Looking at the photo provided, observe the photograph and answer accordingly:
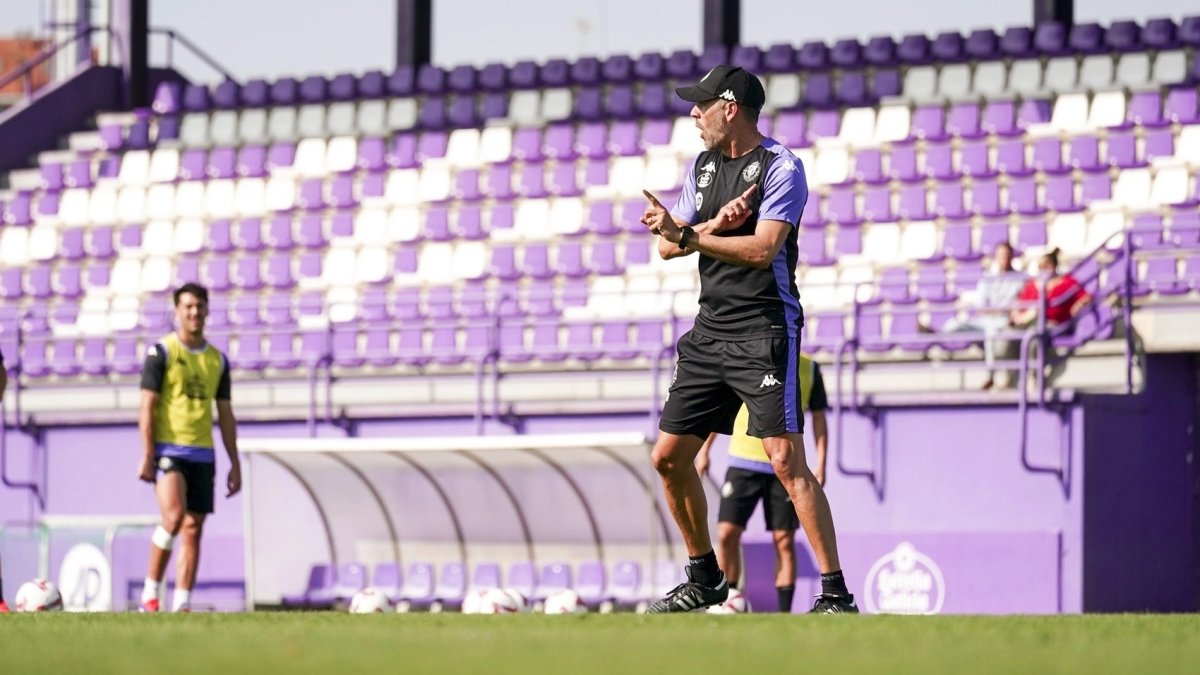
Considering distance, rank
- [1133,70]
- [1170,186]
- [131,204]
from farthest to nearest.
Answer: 1. [131,204]
2. [1133,70]
3. [1170,186]

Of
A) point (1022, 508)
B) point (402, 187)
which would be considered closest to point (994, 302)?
point (1022, 508)

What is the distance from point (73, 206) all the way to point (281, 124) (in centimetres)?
251

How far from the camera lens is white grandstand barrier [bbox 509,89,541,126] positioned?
22.5m

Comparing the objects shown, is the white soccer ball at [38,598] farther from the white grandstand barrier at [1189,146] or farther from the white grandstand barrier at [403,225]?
the white grandstand barrier at [1189,146]

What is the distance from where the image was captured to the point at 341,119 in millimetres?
23828

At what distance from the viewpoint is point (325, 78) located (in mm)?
24656

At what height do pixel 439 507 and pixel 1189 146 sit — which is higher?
pixel 1189 146

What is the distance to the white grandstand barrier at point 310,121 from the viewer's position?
23.8 metres

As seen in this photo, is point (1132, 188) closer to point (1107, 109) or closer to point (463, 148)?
point (1107, 109)

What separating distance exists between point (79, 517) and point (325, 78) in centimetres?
781

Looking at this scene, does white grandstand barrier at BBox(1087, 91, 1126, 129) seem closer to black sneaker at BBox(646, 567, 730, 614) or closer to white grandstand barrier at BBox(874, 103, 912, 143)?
white grandstand barrier at BBox(874, 103, 912, 143)

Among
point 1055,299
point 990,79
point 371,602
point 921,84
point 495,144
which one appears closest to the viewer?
point 371,602

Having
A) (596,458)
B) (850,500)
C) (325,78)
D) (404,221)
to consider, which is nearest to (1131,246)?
(850,500)

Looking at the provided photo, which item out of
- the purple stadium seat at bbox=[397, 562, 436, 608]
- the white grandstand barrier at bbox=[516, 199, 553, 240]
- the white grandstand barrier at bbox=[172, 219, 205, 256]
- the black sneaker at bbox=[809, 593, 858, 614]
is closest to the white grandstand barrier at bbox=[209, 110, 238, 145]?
the white grandstand barrier at bbox=[172, 219, 205, 256]
